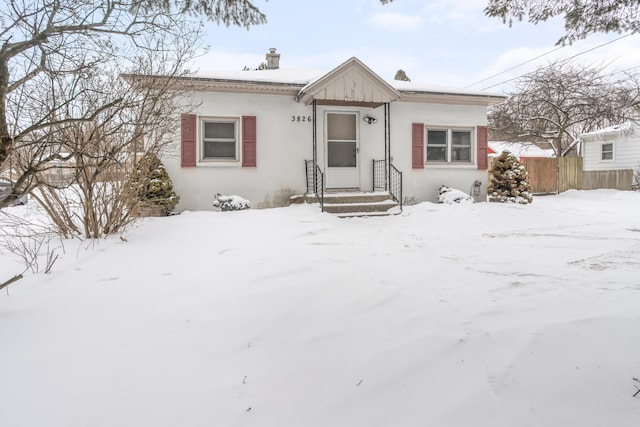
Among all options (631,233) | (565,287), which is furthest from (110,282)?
(631,233)

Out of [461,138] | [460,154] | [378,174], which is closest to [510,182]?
[460,154]

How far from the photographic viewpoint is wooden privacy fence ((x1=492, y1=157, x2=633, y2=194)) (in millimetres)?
15383

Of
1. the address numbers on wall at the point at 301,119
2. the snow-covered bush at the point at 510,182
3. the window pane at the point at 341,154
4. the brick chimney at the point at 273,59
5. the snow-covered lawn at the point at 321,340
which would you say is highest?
the brick chimney at the point at 273,59

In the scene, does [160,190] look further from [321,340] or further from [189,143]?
[321,340]

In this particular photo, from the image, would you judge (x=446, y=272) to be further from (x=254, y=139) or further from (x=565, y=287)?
(x=254, y=139)

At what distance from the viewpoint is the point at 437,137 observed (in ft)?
34.7

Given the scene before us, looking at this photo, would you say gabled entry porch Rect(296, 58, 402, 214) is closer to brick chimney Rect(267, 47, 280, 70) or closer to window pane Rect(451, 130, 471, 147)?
window pane Rect(451, 130, 471, 147)

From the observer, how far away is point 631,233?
21.1 feet

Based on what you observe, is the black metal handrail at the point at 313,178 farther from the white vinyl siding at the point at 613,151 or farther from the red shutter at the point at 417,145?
the white vinyl siding at the point at 613,151

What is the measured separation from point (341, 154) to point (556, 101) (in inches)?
512

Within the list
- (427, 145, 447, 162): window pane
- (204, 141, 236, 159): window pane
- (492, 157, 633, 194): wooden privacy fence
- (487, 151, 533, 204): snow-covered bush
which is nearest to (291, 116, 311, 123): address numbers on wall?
(204, 141, 236, 159): window pane

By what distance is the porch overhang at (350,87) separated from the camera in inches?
336

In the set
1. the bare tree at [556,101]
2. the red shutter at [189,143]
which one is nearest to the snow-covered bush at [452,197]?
the red shutter at [189,143]

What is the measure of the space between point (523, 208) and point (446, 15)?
5.40 m
